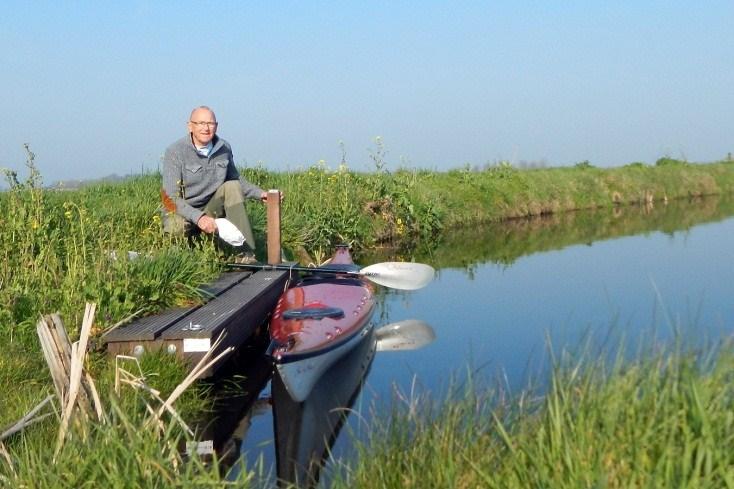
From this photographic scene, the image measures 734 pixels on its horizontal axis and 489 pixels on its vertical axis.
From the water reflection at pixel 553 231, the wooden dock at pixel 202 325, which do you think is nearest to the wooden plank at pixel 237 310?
the wooden dock at pixel 202 325

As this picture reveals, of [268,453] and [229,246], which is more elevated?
[229,246]

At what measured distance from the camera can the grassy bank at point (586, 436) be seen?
322 cm

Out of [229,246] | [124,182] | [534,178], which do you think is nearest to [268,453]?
[229,246]

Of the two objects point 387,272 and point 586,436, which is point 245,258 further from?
point 586,436

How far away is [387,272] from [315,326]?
3190 mm

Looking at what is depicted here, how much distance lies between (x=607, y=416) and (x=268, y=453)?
2534mm

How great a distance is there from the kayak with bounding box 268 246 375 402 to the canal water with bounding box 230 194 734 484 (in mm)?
372

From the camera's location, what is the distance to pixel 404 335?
9.12 m

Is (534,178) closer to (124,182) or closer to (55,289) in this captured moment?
(124,182)

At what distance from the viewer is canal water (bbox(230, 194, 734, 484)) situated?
563cm

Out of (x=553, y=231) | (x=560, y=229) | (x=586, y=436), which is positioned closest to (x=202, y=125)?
(x=586, y=436)

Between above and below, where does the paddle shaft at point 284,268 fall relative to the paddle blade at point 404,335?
above

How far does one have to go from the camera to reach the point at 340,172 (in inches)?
696

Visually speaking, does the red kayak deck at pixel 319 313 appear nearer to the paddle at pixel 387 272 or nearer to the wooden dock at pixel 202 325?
the wooden dock at pixel 202 325
